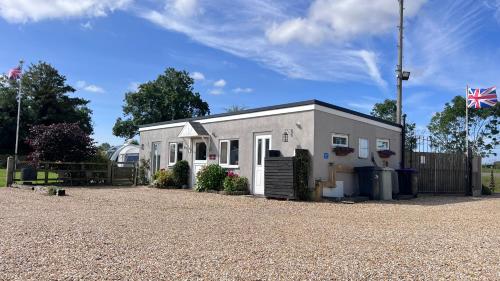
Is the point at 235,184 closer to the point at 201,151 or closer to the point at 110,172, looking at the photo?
the point at 201,151

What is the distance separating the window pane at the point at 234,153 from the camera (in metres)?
16.1

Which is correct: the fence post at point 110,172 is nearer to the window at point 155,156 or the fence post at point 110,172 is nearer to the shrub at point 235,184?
the window at point 155,156

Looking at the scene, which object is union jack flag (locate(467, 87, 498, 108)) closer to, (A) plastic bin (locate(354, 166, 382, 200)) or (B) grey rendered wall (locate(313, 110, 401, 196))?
(B) grey rendered wall (locate(313, 110, 401, 196))

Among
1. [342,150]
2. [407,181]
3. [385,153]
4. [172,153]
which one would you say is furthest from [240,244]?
[172,153]

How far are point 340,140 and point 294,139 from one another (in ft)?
5.42

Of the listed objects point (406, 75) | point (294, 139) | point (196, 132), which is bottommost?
point (294, 139)

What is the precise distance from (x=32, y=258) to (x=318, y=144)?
977 cm

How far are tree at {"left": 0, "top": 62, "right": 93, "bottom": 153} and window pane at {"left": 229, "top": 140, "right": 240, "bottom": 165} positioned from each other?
2851 cm

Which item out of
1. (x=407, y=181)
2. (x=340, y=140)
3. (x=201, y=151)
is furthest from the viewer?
(x=201, y=151)

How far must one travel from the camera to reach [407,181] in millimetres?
15586

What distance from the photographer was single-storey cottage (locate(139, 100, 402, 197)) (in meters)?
13.6

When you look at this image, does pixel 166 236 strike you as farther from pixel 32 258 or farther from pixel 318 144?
pixel 318 144

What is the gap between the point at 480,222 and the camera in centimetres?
890

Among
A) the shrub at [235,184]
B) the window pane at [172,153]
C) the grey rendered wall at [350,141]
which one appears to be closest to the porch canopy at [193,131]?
the window pane at [172,153]
